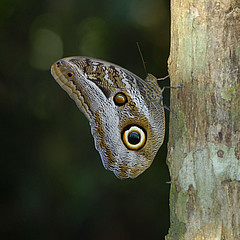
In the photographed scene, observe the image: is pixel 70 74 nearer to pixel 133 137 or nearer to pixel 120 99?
pixel 120 99

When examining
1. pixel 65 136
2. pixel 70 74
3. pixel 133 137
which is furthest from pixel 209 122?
pixel 65 136

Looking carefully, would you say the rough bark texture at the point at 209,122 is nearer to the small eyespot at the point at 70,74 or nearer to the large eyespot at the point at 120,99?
the large eyespot at the point at 120,99

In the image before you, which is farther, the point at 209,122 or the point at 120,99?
the point at 120,99

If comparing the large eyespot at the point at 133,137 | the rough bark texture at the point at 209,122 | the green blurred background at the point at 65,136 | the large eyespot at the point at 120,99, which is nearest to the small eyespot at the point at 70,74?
the large eyespot at the point at 120,99

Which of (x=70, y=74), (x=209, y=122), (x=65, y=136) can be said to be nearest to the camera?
(x=209, y=122)

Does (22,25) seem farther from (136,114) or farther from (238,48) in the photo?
(238,48)

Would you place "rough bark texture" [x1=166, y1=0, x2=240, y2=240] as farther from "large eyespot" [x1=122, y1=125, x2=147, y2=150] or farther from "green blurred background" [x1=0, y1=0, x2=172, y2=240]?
"green blurred background" [x1=0, y1=0, x2=172, y2=240]

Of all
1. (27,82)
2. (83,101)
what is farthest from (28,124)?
(83,101)

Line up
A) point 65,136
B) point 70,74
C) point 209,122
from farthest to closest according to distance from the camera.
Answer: point 65,136, point 70,74, point 209,122
